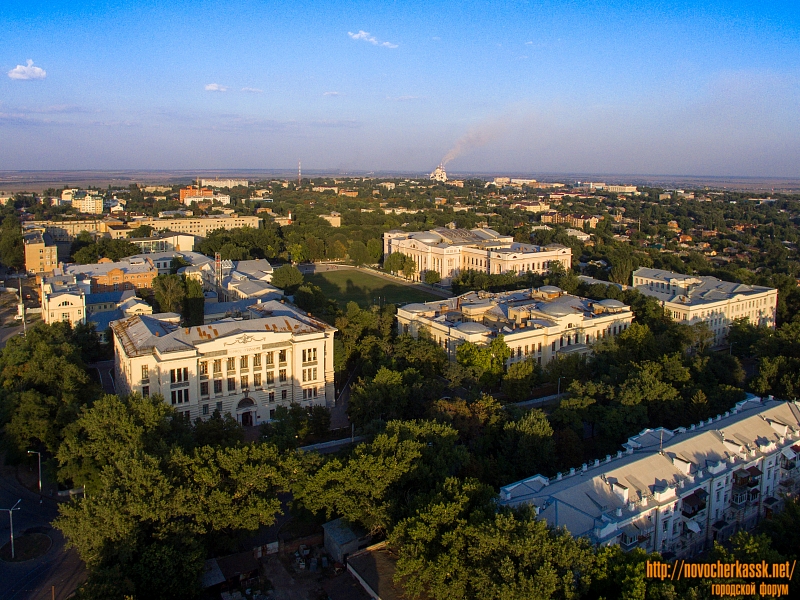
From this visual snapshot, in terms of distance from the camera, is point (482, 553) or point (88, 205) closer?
point (482, 553)

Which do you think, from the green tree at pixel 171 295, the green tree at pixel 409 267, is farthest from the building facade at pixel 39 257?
the green tree at pixel 409 267

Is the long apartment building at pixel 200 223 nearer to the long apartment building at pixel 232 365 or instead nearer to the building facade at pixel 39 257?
the building facade at pixel 39 257

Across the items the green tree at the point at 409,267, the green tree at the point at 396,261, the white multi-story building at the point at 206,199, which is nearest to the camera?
the green tree at the point at 409,267

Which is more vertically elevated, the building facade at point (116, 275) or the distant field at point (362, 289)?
the building facade at point (116, 275)

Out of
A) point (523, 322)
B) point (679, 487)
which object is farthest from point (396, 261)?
point (679, 487)

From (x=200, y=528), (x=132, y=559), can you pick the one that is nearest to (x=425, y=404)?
(x=200, y=528)

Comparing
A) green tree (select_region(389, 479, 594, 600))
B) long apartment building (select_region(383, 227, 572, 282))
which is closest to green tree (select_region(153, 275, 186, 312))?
long apartment building (select_region(383, 227, 572, 282))

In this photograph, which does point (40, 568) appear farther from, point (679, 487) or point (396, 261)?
point (396, 261)
